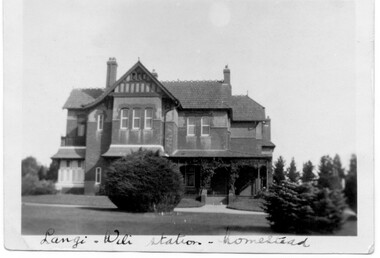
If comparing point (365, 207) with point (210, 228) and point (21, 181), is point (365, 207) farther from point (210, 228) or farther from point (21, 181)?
point (21, 181)

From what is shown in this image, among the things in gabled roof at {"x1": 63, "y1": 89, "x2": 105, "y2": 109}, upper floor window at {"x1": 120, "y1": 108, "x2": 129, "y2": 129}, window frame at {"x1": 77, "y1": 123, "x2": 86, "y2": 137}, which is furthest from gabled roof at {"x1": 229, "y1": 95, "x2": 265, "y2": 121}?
window frame at {"x1": 77, "y1": 123, "x2": 86, "y2": 137}

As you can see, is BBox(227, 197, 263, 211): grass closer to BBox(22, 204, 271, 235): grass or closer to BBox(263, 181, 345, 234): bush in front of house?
BBox(22, 204, 271, 235): grass

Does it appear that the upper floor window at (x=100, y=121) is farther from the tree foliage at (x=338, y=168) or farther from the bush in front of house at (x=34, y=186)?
the tree foliage at (x=338, y=168)

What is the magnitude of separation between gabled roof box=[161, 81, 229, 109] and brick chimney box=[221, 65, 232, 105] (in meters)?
0.20

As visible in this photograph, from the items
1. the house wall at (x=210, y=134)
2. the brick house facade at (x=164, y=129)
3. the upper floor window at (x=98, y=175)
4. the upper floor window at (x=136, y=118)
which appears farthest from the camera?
the upper floor window at (x=136, y=118)

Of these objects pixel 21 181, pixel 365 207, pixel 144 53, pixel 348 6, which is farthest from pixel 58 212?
pixel 348 6

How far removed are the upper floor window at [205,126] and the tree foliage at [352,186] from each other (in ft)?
23.5

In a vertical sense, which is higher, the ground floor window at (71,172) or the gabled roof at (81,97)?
the gabled roof at (81,97)

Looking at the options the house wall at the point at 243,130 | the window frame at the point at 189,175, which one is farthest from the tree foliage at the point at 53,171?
the house wall at the point at 243,130

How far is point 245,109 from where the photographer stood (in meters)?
19.2

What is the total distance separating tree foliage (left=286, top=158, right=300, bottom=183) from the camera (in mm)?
14992

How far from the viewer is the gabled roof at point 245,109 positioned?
56.7ft

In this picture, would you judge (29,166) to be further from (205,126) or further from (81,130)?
(205,126)

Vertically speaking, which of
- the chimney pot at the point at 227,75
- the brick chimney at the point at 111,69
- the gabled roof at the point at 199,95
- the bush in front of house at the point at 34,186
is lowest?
the bush in front of house at the point at 34,186
